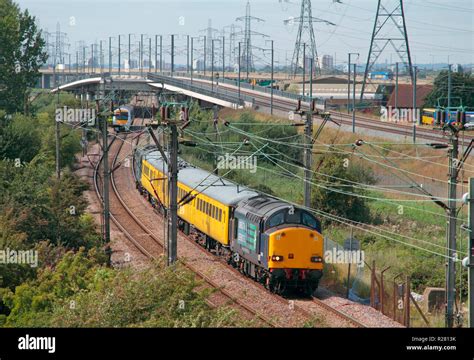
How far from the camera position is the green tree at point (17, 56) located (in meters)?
61.8

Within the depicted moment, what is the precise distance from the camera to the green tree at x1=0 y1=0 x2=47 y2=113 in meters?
61.8

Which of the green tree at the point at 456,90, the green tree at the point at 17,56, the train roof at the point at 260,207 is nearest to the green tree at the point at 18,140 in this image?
the green tree at the point at 17,56

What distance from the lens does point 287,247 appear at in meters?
21.9

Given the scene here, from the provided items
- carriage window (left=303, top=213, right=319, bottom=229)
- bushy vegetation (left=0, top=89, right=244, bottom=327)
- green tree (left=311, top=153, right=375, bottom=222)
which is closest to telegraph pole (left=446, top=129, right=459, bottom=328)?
carriage window (left=303, top=213, right=319, bottom=229)

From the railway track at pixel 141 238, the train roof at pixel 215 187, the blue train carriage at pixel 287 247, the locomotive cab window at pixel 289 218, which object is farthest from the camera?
the train roof at pixel 215 187

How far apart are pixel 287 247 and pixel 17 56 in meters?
46.6

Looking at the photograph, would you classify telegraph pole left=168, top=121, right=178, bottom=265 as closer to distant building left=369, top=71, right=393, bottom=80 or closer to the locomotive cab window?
the locomotive cab window

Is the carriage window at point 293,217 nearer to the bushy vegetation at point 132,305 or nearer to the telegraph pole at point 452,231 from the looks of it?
the telegraph pole at point 452,231

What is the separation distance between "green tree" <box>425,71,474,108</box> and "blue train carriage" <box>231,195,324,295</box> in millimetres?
36607

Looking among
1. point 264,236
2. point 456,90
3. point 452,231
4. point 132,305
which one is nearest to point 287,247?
point 264,236

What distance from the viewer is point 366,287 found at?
24641mm

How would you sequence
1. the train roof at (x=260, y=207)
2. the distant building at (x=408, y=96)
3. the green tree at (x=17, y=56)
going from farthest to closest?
the distant building at (x=408, y=96) < the green tree at (x=17, y=56) < the train roof at (x=260, y=207)

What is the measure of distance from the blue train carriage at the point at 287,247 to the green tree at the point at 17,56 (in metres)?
41.4

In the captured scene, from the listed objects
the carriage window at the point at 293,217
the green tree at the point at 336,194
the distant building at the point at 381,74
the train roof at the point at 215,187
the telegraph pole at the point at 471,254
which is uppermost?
the distant building at the point at 381,74
